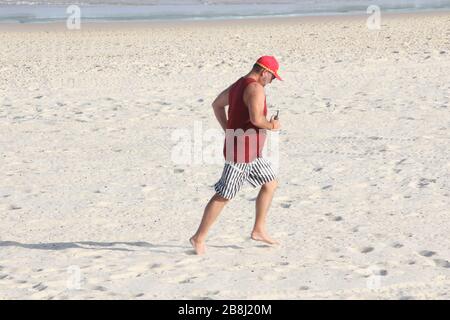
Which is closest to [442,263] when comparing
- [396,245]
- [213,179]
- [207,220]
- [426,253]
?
[426,253]

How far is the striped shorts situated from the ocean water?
18.7 m

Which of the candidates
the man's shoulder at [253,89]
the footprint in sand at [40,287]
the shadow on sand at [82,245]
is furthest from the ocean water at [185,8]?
the footprint in sand at [40,287]

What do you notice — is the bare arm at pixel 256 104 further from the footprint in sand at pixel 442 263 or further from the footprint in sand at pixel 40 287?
the footprint in sand at pixel 40 287

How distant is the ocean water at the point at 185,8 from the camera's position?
2561 cm

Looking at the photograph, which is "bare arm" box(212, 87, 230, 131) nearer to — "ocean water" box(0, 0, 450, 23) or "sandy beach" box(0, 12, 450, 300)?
"sandy beach" box(0, 12, 450, 300)

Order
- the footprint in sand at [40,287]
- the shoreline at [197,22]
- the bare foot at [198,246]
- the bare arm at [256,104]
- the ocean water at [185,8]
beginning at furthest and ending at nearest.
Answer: the ocean water at [185,8]
the shoreline at [197,22]
the bare foot at [198,246]
the bare arm at [256,104]
the footprint in sand at [40,287]

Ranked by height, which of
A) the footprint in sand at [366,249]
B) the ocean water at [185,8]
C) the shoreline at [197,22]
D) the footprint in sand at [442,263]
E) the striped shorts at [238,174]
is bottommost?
the footprint in sand at [442,263]

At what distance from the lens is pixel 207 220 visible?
21.9 ft

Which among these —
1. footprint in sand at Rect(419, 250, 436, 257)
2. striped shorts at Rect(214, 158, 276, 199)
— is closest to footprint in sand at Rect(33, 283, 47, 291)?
striped shorts at Rect(214, 158, 276, 199)

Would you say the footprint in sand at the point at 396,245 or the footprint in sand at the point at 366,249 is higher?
the footprint in sand at the point at 396,245

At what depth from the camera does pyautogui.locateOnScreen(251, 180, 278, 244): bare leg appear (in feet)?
21.9

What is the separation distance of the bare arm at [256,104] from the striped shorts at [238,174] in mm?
343

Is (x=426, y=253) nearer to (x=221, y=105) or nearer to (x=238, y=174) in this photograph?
(x=238, y=174)
